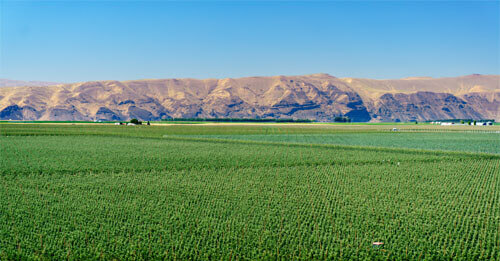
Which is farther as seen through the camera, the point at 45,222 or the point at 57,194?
the point at 57,194

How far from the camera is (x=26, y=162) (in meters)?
31.8

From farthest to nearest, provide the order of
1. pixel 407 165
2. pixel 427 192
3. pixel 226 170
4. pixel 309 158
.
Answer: pixel 309 158 < pixel 407 165 < pixel 226 170 < pixel 427 192

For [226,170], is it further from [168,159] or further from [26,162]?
[26,162]

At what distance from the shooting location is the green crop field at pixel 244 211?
15.4 meters

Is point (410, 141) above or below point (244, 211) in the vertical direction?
below

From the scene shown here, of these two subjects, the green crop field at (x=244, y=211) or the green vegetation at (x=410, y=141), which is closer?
the green crop field at (x=244, y=211)

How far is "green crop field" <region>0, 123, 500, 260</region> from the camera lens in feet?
50.5

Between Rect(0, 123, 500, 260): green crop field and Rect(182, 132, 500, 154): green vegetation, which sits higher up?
Rect(0, 123, 500, 260): green crop field

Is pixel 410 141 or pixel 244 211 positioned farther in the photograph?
pixel 410 141

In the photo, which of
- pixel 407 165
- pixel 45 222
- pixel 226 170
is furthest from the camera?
pixel 407 165

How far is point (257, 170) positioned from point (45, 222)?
622 inches

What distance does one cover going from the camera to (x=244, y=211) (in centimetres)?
1927

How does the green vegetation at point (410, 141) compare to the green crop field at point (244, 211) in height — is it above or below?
below

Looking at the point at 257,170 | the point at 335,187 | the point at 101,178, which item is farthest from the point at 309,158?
the point at 101,178
